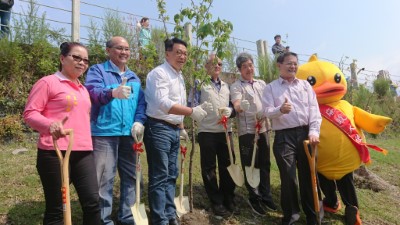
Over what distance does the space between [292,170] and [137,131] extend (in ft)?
5.90

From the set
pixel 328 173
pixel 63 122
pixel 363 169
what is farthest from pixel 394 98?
pixel 63 122

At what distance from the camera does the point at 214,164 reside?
4.16 m

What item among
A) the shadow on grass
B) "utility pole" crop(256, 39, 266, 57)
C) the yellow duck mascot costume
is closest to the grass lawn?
the shadow on grass

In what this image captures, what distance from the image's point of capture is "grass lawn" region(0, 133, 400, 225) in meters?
3.77

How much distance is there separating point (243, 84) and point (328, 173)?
61.2 inches

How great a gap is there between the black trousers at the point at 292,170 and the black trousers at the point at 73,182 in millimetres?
2069

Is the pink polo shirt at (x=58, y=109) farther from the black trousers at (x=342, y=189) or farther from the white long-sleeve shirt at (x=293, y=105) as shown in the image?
the black trousers at (x=342, y=189)

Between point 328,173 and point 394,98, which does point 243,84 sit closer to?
point 328,173

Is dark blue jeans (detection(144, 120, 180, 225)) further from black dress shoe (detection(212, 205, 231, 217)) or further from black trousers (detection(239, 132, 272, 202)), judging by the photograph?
black trousers (detection(239, 132, 272, 202))

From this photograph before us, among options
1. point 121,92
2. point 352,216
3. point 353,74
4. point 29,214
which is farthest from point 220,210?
point 353,74

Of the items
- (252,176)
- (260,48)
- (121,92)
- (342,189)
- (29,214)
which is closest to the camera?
(121,92)

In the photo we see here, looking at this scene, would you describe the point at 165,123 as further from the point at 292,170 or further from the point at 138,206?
the point at 292,170

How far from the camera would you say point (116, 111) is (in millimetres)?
3258

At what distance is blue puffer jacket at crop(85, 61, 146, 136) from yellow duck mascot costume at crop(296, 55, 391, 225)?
2371 millimetres
